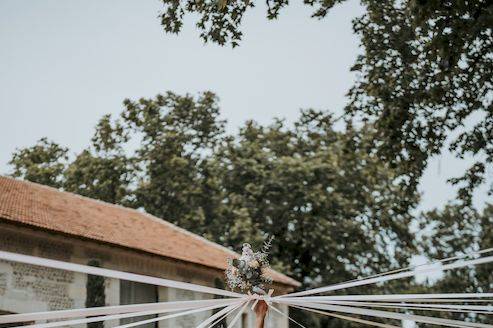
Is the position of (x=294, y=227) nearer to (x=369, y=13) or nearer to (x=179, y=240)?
(x=179, y=240)

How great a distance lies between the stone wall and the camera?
12891mm

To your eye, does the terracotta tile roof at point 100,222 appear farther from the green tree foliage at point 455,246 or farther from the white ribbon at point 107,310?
the green tree foliage at point 455,246

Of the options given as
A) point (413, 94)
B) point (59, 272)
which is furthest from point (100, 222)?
point (413, 94)

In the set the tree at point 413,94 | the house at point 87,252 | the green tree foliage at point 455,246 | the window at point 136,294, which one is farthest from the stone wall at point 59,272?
the green tree foliage at point 455,246

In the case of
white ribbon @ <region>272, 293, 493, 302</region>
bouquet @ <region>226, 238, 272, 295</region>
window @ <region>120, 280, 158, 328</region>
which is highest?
window @ <region>120, 280, 158, 328</region>

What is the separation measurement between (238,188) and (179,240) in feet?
27.5

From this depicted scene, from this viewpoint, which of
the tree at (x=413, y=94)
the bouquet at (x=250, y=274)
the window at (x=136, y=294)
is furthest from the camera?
the window at (x=136, y=294)

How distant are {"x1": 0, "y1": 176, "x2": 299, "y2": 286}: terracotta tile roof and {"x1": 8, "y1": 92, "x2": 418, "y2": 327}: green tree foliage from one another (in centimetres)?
516

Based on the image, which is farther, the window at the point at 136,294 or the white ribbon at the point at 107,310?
the window at the point at 136,294

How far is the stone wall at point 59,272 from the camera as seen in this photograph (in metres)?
12.9

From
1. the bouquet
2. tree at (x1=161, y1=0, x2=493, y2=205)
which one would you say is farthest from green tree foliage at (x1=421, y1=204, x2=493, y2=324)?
the bouquet

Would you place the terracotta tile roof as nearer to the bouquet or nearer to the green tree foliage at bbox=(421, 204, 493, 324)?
the bouquet

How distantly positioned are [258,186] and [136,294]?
11.1m

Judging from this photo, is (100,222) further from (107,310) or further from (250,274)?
(107,310)
